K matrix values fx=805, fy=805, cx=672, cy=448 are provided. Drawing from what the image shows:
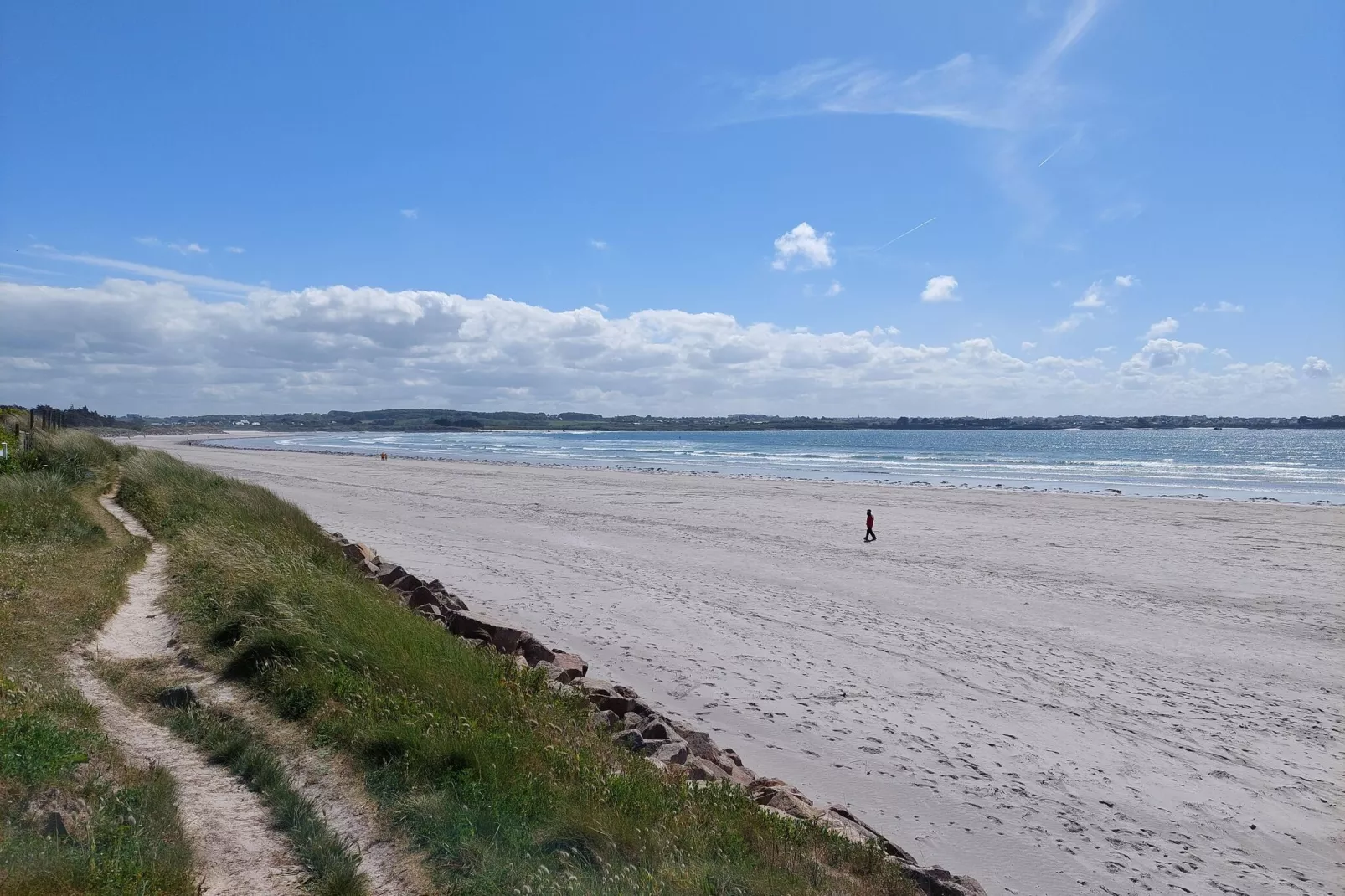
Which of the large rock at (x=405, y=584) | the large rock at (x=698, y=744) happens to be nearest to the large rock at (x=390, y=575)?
the large rock at (x=405, y=584)

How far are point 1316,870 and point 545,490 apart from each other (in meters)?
28.4

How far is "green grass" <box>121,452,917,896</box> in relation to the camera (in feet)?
13.0

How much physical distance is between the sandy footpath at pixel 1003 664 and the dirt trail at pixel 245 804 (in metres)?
3.48

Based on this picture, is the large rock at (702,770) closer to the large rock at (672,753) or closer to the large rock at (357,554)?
the large rock at (672,753)

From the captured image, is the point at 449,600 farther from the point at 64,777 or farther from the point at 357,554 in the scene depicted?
the point at 64,777

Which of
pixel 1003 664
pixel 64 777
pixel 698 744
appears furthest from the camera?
pixel 1003 664

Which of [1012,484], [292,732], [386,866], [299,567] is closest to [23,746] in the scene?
[292,732]

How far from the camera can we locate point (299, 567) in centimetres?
941

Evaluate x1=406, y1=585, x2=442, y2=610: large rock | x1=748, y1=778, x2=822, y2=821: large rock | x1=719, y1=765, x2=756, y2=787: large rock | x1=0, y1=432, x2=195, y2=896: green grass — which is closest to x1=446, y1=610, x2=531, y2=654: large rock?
x1=406, y1=585, x2=442, y2=610: large rock

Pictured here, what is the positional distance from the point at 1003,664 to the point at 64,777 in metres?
8.97

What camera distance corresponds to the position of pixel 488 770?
4.75 meters

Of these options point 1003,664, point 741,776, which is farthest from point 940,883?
point 1003,664

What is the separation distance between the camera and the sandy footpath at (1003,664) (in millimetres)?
5867

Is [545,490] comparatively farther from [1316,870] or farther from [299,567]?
[1316,870]
